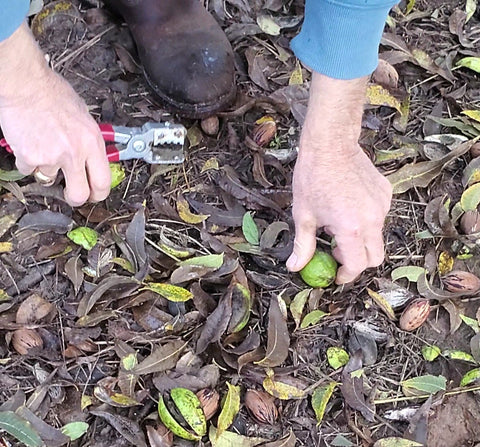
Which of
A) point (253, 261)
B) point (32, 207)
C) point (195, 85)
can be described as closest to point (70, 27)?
point (195, 85)

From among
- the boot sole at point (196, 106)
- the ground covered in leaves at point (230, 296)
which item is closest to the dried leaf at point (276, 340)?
the ground covered in leaves at point (230, 296)

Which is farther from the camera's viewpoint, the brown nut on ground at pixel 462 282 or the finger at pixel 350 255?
the brown nut on ground at pixel 462 282

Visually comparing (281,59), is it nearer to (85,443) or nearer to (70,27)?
(70,27)

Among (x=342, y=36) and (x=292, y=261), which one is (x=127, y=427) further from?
(x=342, y=36)

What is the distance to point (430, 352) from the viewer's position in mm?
1860

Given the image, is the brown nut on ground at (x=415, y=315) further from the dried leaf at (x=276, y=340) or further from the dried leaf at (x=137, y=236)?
the dried leaf at (x=137, y=236)

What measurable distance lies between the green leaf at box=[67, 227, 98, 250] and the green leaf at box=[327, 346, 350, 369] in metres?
0.70

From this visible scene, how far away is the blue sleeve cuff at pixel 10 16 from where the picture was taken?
4.33 feet

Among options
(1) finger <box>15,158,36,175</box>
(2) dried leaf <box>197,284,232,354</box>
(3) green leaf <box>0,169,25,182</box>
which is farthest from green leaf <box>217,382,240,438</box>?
(3) green leaf <box>0,169,25,182</box>

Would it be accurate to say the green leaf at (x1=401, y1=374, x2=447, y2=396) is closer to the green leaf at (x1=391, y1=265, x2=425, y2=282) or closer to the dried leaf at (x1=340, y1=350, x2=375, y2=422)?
the dried leaf at (x1=340, y1=350, x2=375, y2=422)

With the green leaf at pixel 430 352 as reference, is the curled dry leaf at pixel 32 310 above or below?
above

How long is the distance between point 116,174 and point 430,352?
3.28ft

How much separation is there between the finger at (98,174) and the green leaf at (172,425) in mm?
536

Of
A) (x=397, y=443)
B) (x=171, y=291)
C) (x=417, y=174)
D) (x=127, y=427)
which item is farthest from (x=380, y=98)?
(x=127, y=427)
